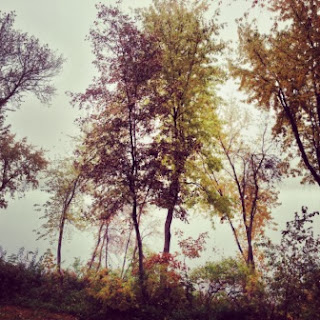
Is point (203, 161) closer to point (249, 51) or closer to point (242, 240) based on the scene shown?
Answer: point (249, 51)

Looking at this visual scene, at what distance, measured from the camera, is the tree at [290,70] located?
9.86m

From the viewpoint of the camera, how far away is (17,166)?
1900 centimetres

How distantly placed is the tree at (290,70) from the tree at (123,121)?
3.86 metres

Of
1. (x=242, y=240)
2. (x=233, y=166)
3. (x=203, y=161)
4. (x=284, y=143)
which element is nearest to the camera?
(x=284, y=143)

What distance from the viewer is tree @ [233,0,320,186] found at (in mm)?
9859

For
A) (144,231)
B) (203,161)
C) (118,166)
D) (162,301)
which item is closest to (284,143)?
(203,161)

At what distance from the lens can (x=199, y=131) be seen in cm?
1446

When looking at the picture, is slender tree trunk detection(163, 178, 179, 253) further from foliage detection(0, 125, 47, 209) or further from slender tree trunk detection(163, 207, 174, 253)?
foliage detection(0, 125, 47, 209)

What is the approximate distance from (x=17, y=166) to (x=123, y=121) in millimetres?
11243

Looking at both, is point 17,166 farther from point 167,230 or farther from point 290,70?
point 290,70

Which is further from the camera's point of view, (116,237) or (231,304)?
(116,237)

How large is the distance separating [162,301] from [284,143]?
8.83 metres

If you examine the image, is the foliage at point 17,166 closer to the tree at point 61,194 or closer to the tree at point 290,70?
the tree at point 61,194

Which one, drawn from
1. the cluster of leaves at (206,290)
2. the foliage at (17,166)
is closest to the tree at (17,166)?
the foliage at (17,166)
